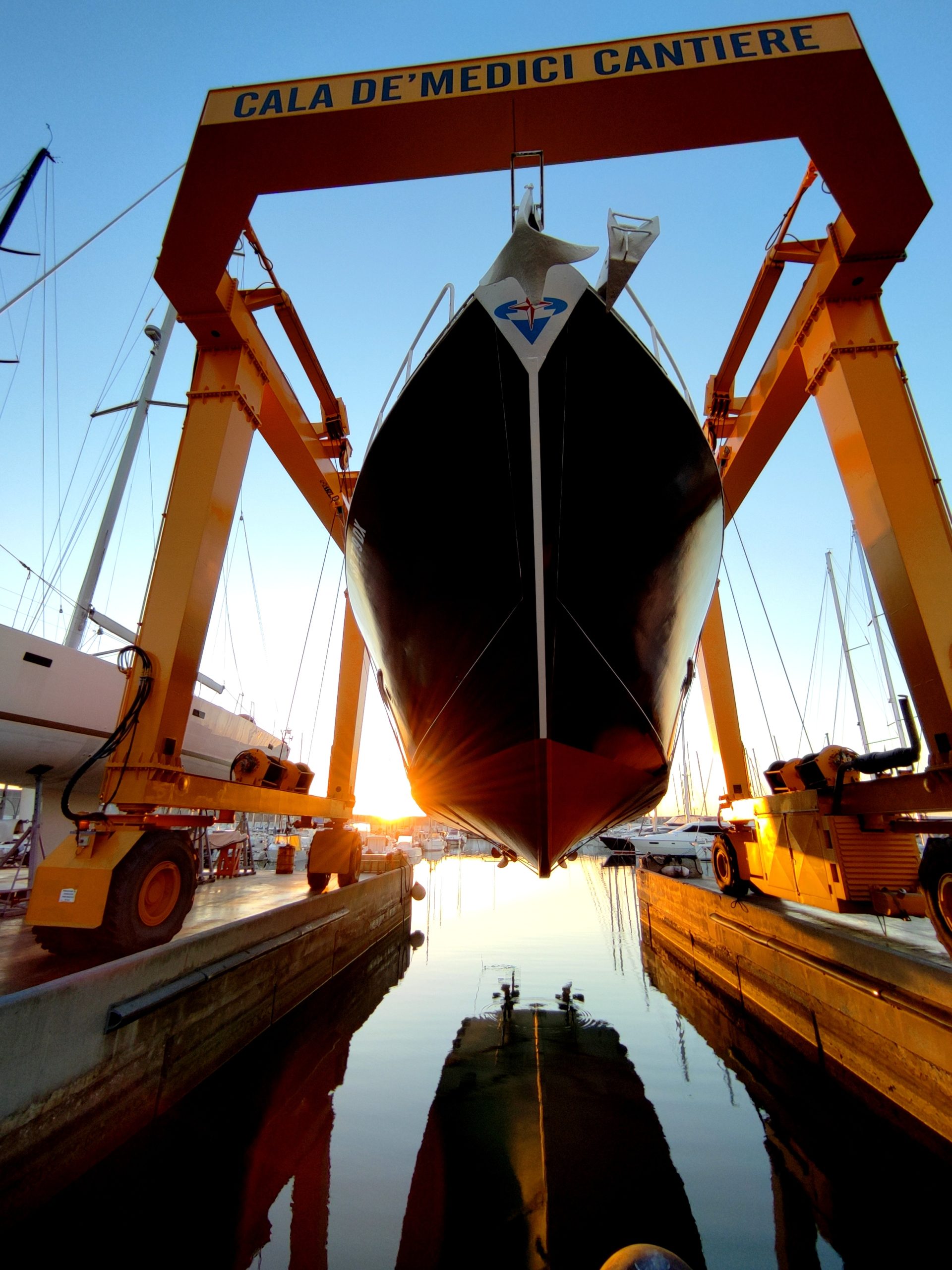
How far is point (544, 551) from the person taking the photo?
360 centimetres

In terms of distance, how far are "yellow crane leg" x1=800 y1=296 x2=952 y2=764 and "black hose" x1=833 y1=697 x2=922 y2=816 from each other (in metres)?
0.16

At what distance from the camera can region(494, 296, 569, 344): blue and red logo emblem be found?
3.49 metres

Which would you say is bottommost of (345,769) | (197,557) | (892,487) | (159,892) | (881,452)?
(159,892)

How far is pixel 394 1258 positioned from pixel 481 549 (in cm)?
411

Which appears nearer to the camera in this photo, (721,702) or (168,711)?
(168,711)

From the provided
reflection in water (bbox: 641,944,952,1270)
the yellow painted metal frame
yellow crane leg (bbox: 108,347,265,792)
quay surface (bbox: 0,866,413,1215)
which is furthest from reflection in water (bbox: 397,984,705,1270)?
yellow crane leg (bbox: 108,347,265,792)

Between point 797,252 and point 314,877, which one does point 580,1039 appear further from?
point 797,252

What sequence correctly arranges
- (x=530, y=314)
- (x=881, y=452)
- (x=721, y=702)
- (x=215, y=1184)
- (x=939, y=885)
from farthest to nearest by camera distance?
1. (x=721, y=702)
2. (x=881, y=452)
3. (x=939, y=885)
4. (x=215, y=1184)
5. (x=530, y=314)

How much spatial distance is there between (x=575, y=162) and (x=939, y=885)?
6698 mm

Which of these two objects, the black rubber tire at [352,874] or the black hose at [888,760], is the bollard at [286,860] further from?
the black hose at [888,760]

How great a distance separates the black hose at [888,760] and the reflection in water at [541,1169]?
338 cm

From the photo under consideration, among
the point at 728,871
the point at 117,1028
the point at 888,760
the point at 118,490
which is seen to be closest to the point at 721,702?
the point at 728,871

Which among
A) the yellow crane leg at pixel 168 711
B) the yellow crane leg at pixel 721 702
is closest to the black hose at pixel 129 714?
the yellow crane leg at pixel 168 711

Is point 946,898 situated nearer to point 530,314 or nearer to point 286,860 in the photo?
point 530,314
